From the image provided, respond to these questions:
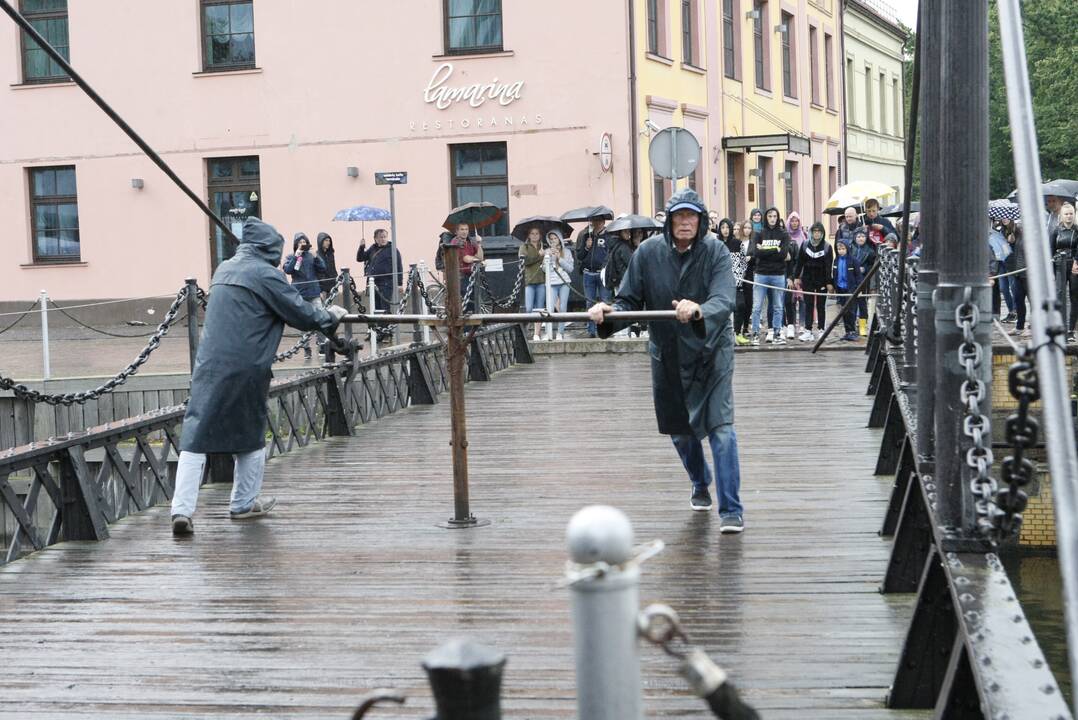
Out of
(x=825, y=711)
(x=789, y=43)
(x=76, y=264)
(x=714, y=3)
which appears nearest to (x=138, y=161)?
(x=76, y=264)

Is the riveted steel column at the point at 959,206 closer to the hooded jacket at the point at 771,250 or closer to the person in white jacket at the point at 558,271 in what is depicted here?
the hooded jacket at the point at 771,250

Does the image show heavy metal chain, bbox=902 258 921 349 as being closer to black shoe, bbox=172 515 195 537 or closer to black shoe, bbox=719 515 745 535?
black shoe, bbox=719 515 745 535

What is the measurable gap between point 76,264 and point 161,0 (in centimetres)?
492

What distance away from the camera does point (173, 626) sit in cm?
645

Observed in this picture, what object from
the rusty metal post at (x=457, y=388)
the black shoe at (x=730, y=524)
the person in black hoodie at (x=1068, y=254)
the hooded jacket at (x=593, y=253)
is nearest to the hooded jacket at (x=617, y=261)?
the hooded jacket at (x=593, y=253)

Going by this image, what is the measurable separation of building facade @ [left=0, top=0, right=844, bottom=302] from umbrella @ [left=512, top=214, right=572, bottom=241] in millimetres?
2910

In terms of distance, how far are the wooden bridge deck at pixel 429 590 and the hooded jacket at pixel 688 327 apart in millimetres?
611

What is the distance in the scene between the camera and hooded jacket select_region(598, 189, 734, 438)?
26.4 ft

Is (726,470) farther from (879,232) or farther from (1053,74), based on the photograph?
(1053,74)

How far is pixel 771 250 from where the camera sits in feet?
64.6

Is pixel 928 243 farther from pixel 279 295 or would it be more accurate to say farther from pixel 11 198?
pixel 11 198

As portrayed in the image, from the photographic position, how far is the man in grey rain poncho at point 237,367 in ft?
28.4

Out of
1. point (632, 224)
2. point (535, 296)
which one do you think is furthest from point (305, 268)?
point (632, 224)

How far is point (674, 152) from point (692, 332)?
1014 cm
